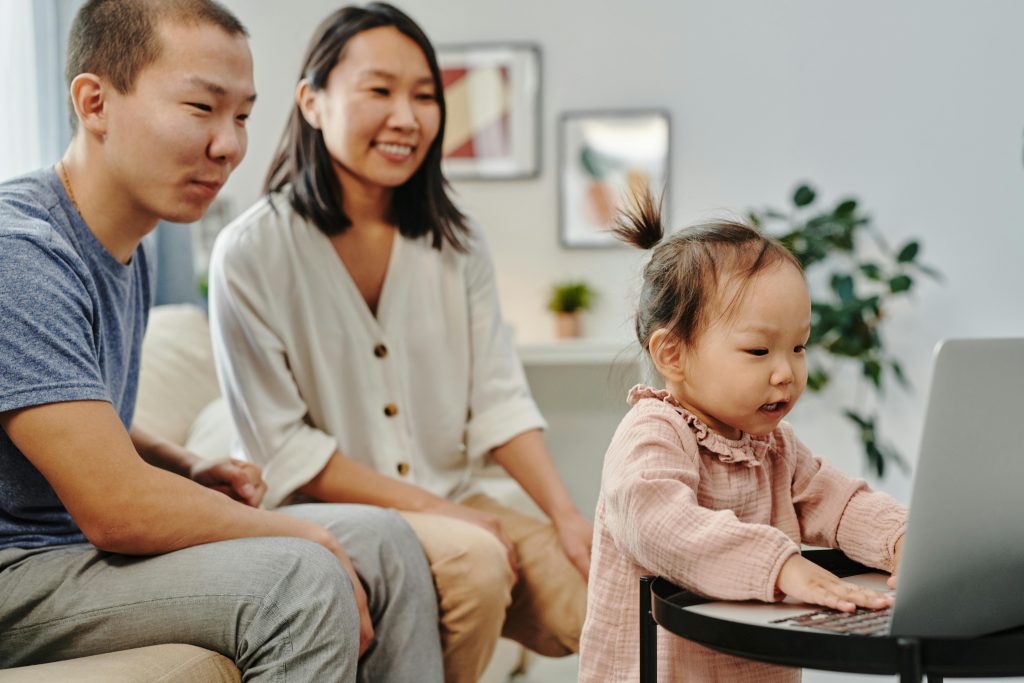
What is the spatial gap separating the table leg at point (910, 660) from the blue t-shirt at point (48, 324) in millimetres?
835

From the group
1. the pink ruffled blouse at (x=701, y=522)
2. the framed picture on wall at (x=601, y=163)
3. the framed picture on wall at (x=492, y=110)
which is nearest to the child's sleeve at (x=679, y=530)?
the pink ruffled blouse at (x=701, y=522)

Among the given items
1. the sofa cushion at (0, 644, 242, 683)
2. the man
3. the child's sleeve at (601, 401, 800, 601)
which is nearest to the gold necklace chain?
the man

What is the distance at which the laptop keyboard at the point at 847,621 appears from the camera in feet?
2.68

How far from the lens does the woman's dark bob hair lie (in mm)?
1793

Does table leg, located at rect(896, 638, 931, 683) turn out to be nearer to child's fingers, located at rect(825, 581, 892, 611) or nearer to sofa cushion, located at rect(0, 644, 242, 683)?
child's fingers, located at rect(825, 581, 892, 611)

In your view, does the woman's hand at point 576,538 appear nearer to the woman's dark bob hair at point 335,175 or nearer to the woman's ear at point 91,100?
the woman's dark bob hair at point 335,175

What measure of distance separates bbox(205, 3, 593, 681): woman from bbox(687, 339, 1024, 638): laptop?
824 mm

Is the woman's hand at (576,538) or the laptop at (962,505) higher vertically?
the laptop at (962,505)

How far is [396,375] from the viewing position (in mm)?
1785

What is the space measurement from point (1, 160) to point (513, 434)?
1.41m

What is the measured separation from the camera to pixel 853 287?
3.37m

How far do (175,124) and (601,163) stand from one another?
8.19ft

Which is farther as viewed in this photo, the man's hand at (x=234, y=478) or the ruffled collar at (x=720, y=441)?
the man's hand at (x=234, y=478)

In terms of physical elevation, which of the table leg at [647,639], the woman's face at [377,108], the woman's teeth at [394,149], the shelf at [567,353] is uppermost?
the woman's face at [377,108]
